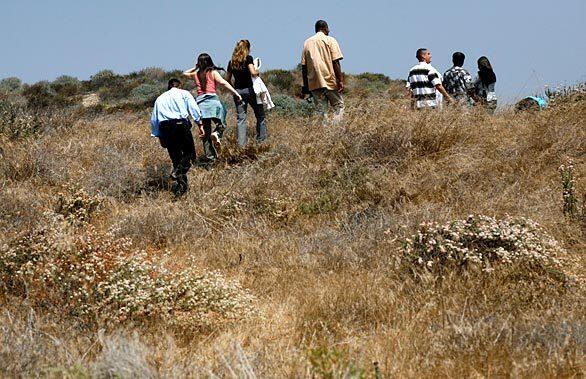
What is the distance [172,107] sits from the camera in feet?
25.8

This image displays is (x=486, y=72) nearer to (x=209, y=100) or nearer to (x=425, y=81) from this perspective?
(x=425, y=81)

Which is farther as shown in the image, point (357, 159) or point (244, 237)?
point (357, 159)

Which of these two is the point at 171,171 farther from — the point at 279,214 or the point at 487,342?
the point at 487,342

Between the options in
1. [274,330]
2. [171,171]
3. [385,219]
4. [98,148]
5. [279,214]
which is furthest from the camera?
[98,148]

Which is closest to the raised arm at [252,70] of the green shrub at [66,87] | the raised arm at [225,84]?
the raised arm at [225,84]

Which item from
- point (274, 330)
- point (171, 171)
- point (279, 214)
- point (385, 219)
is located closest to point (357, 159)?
point (279, 214)

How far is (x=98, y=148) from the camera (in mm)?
9797

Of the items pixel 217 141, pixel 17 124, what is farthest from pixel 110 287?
pixel 17 124

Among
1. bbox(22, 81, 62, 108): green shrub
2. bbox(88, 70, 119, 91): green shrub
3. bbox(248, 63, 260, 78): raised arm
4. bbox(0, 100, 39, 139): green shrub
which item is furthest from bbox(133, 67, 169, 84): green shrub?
bbox(248, 63, 260, 78): raised arm

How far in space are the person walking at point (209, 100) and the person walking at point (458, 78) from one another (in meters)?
3.47

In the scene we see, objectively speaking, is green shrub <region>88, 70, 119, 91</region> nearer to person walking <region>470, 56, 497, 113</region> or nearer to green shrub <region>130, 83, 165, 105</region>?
green shrub <region>130, 83, 165, 105</region>

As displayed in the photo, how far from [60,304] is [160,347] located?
99cm

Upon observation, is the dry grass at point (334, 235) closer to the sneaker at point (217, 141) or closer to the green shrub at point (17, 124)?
the sneaker at point (217, 141)

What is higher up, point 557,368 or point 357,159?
point 357,159
